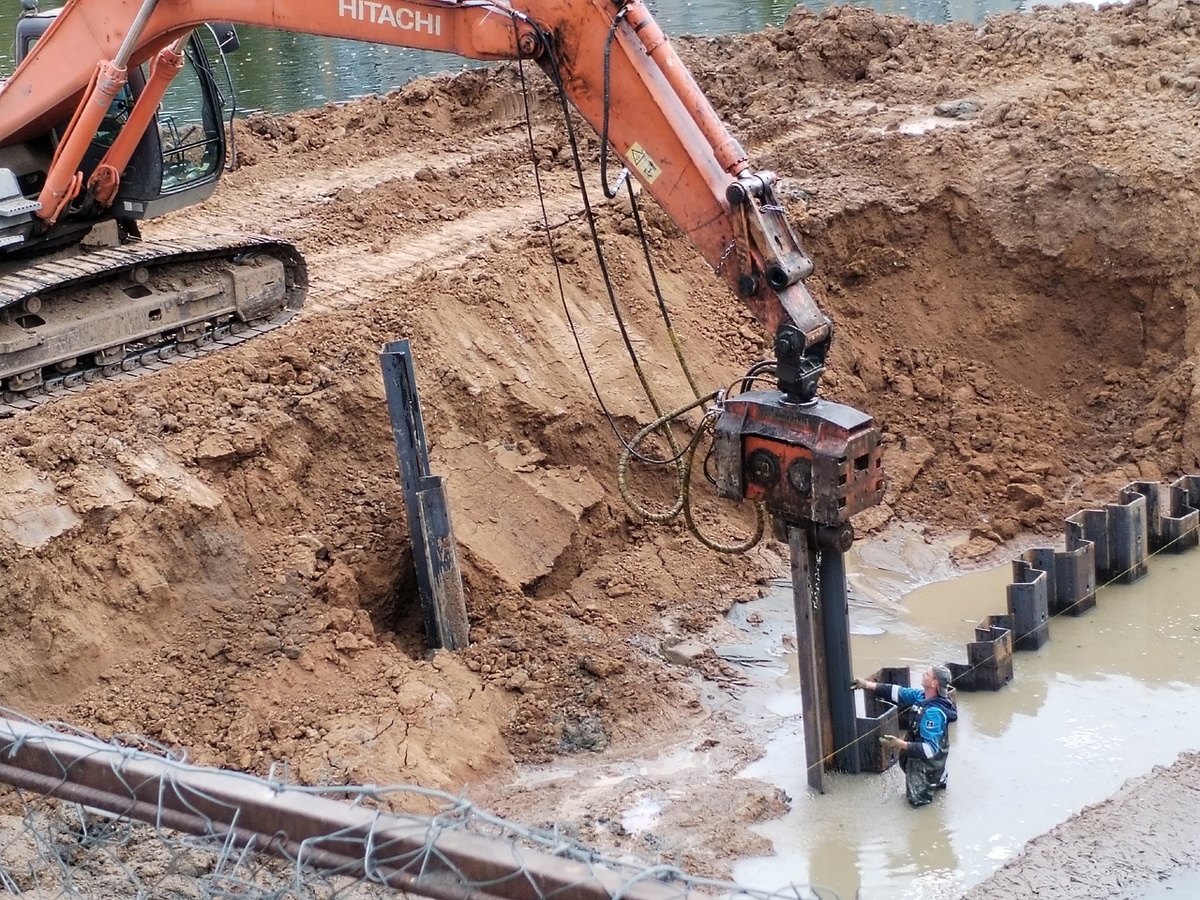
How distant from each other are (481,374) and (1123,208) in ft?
19.1

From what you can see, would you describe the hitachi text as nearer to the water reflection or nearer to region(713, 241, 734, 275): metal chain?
region(713, 241, 734, 275): metal chain

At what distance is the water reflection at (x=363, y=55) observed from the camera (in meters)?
21.4

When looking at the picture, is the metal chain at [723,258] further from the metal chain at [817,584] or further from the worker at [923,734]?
the worker at [923,734]

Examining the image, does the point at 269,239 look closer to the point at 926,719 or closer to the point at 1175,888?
the point at 926,719

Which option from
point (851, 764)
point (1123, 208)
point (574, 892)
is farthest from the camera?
point (1123, 208)

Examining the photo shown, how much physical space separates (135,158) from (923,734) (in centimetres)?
650

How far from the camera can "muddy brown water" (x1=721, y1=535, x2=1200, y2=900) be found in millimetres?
7484

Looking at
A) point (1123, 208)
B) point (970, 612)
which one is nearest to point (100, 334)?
point (970, 612)

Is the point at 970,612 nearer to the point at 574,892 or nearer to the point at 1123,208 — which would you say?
the point at 1123,208

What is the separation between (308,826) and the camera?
10.4ft

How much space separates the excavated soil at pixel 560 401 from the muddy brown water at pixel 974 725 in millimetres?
292

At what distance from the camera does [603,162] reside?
732cm

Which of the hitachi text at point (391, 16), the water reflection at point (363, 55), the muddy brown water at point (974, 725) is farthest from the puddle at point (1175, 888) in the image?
the water reflection at point (363, 55)

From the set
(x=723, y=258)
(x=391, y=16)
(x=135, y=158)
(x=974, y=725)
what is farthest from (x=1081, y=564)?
(x=135, y=158)
